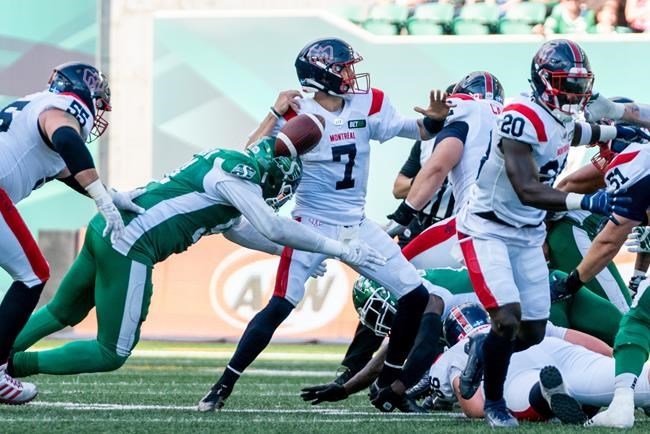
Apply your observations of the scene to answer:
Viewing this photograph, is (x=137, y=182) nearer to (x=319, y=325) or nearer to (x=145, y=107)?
(x=145, y=107)

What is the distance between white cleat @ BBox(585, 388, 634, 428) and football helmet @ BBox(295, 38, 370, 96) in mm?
1902

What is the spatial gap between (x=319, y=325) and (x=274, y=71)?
3930mm

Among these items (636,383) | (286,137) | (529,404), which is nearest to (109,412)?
(286,137)

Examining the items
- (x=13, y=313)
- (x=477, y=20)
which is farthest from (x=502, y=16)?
(x=13, y=313)

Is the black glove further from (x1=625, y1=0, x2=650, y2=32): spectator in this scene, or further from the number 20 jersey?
(x1=625, y1=0, x2=650, y2=32): spectator

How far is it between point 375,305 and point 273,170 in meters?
1.00

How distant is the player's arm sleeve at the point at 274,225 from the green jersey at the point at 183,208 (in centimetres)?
4

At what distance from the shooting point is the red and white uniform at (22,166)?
5703 mm

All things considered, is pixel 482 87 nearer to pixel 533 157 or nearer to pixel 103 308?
pixel 533 157

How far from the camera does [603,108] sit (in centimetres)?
589

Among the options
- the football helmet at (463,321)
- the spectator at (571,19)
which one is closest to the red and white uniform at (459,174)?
the football helmet at (463,321)


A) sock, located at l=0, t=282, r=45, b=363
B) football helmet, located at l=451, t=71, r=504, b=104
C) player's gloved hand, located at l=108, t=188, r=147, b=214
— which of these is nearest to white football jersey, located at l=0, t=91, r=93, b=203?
player's gloved hand, located at l=108, t=188, r=147, b=214

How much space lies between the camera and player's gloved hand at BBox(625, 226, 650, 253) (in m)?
6.81

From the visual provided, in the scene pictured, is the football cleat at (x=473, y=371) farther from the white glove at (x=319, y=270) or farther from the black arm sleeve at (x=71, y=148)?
the black arm sleeve at (x=71, y=148)
